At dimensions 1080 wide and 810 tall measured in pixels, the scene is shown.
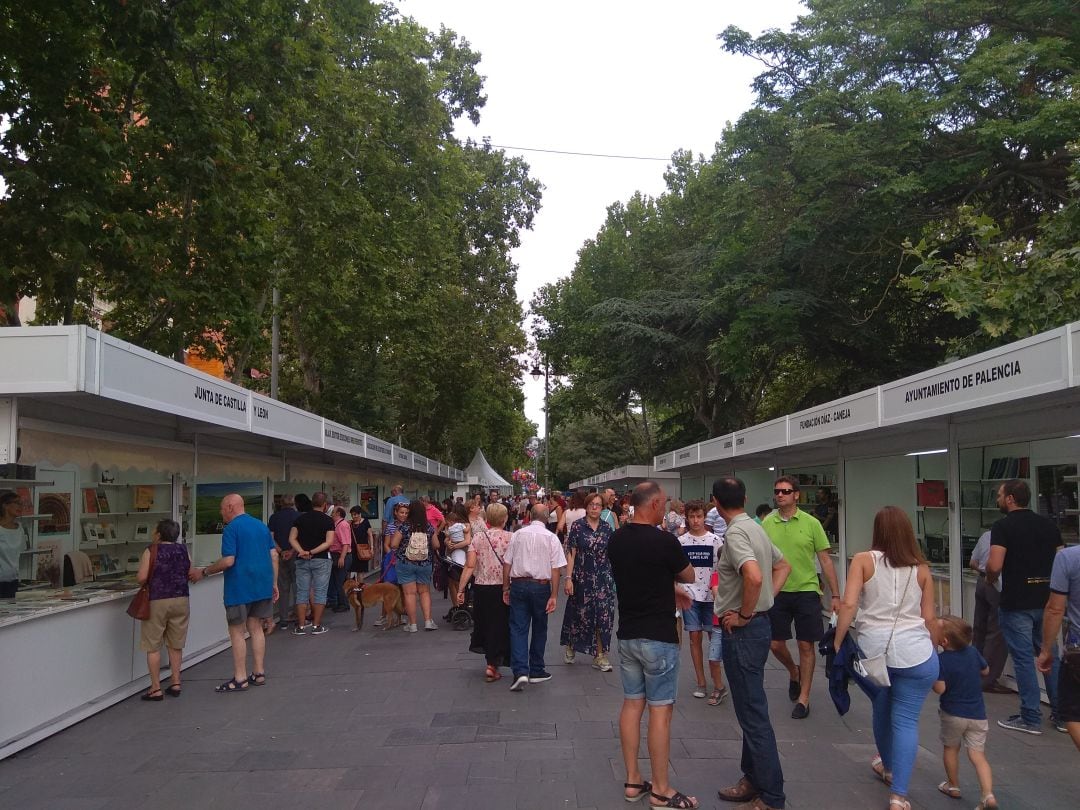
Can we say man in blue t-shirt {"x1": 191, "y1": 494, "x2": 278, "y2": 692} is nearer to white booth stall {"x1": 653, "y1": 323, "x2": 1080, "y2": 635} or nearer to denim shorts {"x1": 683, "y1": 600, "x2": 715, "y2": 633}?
denim shorts {"x1": 683, "y1": 600, "x2": 715, "y2": 633}

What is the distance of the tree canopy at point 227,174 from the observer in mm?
11156

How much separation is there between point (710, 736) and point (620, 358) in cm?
2264

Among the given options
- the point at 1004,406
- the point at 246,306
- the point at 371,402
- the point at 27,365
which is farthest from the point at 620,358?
the point at 27,365

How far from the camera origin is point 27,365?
632 centimetres

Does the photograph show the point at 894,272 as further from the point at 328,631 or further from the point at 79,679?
the point at 79,679

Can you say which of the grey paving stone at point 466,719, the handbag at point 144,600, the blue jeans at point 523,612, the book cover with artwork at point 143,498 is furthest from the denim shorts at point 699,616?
the book cover with artwork at point 143,498

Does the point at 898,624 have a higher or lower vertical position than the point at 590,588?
higher

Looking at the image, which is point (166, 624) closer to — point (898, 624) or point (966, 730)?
point (898, 624)

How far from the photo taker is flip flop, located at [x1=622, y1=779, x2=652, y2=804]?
494 centimetres

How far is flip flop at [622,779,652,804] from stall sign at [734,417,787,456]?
8988mm

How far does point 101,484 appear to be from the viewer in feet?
36.4

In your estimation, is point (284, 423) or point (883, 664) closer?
point (883, 664)

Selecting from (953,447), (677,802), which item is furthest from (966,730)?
(953,447)

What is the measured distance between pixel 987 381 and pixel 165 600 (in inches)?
281
